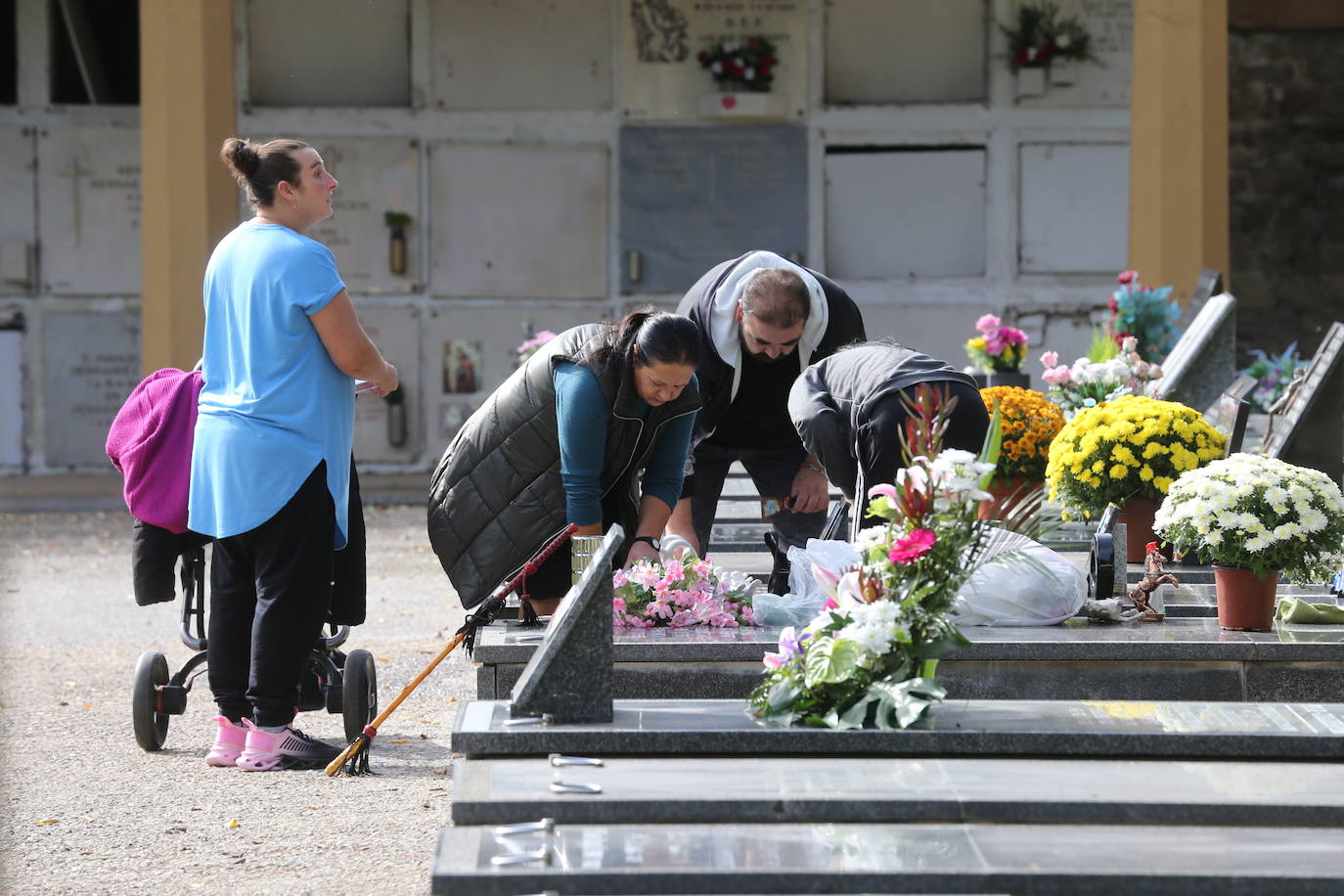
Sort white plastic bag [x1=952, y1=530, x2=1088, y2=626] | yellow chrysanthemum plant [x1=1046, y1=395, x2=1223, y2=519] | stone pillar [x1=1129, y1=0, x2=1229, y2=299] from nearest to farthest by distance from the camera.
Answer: white plastic bag [x1=952, y1=530, x2=1088, y2=626], yellow chrysanthemum plant [x1=1046, y1=395, x2=1223, y2=519], stone pillar [x1=1129, y1=0, x2=1229, y2=299]

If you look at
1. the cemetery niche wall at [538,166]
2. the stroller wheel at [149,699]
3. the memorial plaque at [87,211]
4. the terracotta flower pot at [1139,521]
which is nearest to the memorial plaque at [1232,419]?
the terracotta flower pot at [1139,521]

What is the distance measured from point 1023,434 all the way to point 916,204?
7.07 metres

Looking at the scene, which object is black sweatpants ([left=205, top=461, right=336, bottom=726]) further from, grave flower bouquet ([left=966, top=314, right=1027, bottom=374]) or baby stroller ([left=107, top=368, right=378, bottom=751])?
grave flower bouquet ([left=966, top=314, right=1027, bottom=374])

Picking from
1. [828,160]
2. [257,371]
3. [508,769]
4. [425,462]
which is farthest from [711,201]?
[508,769]

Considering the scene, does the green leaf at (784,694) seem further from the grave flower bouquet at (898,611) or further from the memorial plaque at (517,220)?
the memorial plaque at (517,220)

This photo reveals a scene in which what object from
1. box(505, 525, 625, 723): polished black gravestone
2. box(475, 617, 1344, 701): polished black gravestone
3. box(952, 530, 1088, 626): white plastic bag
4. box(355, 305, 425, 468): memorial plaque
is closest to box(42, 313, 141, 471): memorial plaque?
box(355, 305, 425, 468): memorial plaque

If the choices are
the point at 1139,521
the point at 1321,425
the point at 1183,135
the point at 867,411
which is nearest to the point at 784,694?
the point at 867,411

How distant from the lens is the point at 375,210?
42.1ft

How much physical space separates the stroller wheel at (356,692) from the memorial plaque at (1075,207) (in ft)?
30.2

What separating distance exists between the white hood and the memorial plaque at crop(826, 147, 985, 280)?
310 inches

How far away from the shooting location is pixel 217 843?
379 centimetres

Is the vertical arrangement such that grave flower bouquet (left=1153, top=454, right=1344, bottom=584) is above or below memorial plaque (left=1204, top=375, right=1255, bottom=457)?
below

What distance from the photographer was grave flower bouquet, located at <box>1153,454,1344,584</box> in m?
4.03

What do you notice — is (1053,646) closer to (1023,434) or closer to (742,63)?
(1023,434)
